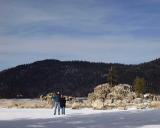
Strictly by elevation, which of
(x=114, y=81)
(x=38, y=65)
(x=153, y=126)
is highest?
(x=38, y=65)

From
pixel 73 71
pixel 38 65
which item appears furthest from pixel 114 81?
pixel 38 65

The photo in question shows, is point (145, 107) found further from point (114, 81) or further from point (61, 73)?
point (61, 73)

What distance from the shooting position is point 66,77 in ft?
520

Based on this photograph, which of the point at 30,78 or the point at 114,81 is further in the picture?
the point at 30,78

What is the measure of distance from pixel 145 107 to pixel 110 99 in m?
11.9

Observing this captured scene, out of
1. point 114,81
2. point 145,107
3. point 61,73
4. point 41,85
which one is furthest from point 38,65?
point 145,107

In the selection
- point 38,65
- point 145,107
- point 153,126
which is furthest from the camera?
point 38,65

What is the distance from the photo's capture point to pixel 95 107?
156 ft

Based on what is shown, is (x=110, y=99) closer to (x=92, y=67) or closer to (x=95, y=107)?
(x=95, y=107)

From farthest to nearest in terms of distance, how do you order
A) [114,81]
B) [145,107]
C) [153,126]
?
1. [114,81]
2. [145,107]
3. [153,126]

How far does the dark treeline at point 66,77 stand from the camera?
134 meters

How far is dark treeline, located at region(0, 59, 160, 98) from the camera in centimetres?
13412

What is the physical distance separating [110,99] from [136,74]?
82.2m

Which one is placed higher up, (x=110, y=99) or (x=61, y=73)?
(x=61, y=73)
